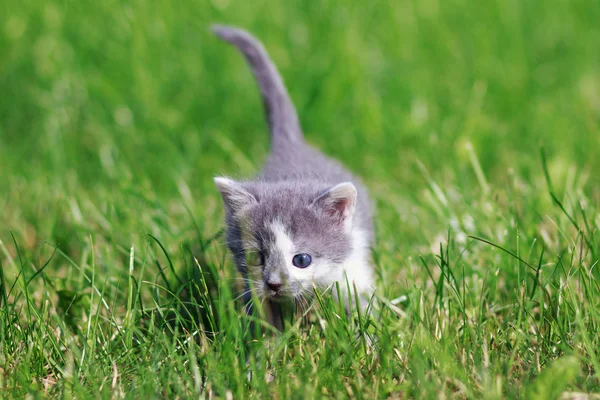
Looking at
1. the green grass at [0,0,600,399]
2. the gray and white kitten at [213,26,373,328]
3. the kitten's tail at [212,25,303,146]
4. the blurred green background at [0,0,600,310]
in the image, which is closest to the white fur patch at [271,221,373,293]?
the gray and white kitten at [213,26,373,328]

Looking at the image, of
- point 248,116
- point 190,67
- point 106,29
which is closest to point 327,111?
point 248,116

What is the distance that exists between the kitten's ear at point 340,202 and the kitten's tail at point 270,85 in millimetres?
1105

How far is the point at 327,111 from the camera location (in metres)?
5.12

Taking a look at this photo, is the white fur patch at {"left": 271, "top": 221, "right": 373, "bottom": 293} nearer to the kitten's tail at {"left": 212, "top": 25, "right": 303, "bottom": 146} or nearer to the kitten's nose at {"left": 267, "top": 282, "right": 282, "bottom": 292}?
the kitten's nose at {"left": 267, "top": 282, "right": 282, "bottom": 292}

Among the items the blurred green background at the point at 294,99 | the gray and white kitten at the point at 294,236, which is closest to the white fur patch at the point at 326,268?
the gray and white kitten at the point at 294,236

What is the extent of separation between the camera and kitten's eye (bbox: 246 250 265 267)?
2.91 m

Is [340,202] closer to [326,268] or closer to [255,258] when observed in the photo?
[326,268]

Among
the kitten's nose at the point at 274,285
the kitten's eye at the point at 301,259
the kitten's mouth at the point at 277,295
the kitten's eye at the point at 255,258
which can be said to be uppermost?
the kitten's eye at the point at 301,259

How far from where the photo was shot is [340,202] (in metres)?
3.02

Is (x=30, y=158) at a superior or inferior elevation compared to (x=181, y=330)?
superior

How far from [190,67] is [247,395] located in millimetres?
3430

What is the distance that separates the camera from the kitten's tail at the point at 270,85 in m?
4.11

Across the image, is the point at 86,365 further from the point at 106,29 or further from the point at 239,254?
the point at 106,29

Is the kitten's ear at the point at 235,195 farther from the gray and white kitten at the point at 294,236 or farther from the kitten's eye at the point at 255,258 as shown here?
the kitten's eye at the point at 255,258
